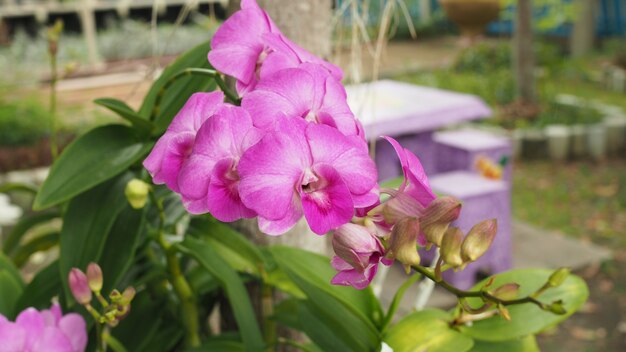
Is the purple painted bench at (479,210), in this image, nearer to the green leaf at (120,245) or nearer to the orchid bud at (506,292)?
the green leaf at (120,245)

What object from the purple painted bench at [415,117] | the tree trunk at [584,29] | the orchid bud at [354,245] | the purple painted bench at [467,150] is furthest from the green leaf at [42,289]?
the tree trunk at [584,29]

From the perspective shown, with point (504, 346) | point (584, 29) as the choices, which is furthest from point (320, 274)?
point (584, 29)

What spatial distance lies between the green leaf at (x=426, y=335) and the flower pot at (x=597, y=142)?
4203mm

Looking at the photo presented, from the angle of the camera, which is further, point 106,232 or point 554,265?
point 554,265

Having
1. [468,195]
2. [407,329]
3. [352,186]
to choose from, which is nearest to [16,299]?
[407,329]

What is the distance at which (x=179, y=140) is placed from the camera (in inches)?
20.7

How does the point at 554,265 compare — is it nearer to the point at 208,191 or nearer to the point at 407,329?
the point at 407,329

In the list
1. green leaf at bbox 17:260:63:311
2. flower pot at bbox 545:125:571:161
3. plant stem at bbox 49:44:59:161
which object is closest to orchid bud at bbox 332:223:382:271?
Result: green leaf at bbox 17:260:63:311

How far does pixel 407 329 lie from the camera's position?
2.41 ft

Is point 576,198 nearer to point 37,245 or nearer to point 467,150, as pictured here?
point 467,150

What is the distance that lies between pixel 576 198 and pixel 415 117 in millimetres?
1469

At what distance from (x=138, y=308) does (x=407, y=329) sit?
301 millimetres

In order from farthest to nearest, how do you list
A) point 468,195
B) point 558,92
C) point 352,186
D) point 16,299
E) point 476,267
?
point 558,92 → point 476,267 → point 468,195 → point 16,299 → point 352,186

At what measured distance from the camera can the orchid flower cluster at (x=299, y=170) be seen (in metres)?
0.46
